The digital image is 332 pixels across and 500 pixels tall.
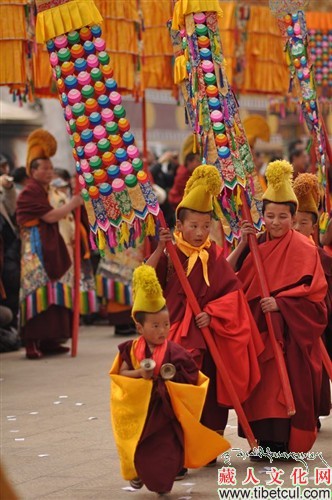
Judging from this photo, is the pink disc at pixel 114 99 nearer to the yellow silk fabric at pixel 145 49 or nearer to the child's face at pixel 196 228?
the child's face at pixel 196 228

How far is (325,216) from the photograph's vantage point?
7.92 m

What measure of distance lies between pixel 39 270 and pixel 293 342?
4.94m

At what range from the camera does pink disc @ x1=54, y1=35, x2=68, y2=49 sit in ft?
20.7

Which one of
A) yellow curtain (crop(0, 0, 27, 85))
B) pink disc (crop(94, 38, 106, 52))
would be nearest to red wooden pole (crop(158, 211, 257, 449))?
pink disc (crop(94, 38, 106, 52))

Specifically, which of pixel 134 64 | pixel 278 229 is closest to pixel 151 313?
pixel 278 229

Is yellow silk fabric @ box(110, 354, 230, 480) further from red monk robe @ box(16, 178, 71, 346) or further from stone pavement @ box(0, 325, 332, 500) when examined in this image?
red monk robe @ box(16, 178, 71, 346)

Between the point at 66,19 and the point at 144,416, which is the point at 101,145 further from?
the point at 144,416

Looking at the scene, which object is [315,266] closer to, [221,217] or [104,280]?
[221,217]

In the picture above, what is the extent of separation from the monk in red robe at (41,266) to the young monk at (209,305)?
4.59 metres

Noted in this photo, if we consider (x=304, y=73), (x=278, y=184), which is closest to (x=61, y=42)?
(x=278, y=184)

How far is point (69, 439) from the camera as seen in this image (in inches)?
276

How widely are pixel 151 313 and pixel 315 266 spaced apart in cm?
125

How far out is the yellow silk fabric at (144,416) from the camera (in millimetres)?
5316

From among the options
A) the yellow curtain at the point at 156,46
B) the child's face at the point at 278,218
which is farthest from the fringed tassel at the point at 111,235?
the yellow curtain at the point at 156,46
